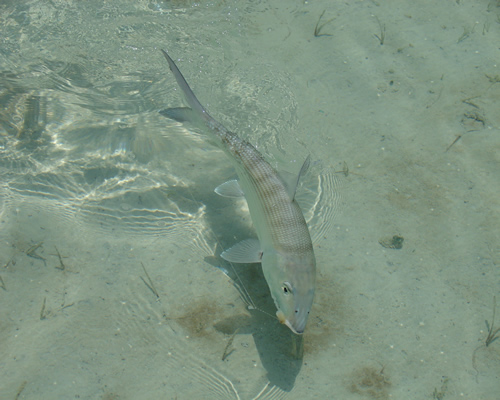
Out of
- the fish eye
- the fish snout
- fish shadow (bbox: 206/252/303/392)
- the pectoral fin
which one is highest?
the fish eye

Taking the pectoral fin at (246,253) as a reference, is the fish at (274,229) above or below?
above

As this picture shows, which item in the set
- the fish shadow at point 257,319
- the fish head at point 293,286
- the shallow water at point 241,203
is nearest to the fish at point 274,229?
the fish head at point 293,286

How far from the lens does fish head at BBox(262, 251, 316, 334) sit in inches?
128

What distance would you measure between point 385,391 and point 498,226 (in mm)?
2362

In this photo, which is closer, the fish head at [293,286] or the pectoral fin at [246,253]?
the fish head at [293,286]

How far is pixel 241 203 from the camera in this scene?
16.5 ft

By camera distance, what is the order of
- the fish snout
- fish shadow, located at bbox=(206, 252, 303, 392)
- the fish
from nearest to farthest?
the fish snout < the fish < fish shadow, located at bbox=(206, 252, 303, 392)

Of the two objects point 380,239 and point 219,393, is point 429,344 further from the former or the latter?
point 219,393

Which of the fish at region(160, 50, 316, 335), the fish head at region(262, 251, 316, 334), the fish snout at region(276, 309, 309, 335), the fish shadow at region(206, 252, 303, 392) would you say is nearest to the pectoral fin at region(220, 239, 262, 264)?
the fish at region(160, 50, 316, 335)

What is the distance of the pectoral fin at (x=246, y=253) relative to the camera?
151 inches

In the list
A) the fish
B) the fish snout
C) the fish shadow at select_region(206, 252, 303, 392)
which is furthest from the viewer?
the fish shadow at select_region(206, 252, 303, 392)

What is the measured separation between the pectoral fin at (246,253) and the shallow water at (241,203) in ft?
1.56

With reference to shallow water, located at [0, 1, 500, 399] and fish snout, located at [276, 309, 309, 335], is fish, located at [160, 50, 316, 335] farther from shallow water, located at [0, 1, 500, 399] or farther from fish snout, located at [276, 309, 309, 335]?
shallow water, located at [0, 1, 500, 399]

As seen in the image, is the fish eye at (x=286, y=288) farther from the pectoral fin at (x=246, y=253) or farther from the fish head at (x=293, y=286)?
the pectoral fin at (x=246, y=253)
